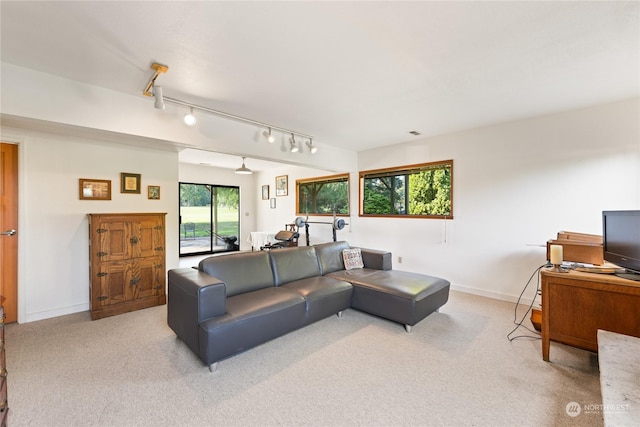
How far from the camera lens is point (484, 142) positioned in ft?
12.7

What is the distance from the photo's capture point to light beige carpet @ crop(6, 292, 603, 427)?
1.64 metres

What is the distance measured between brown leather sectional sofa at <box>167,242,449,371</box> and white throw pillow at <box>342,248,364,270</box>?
10 cm

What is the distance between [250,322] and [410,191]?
11.8 feet

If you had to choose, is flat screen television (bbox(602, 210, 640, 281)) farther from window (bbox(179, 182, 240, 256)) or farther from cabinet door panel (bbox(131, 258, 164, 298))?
window (bbox(179, 182, 240, 256))

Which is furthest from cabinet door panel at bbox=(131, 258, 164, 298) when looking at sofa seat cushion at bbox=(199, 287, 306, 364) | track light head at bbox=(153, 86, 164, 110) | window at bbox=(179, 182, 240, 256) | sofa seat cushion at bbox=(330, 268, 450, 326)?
window at bbox=(179, 182, 240, 256)

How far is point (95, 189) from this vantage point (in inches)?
132

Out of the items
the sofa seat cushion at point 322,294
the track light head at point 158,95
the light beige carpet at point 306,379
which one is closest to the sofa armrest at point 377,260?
the sofa seat cushion at point 322,294

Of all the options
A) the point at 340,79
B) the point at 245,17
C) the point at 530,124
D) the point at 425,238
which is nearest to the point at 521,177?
the point at 530,124

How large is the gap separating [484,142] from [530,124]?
21.5 inches

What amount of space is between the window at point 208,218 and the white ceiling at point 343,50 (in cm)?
471

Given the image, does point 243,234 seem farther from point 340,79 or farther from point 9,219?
point 340,79

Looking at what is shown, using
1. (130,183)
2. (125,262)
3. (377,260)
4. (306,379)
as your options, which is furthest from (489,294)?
(130,183)

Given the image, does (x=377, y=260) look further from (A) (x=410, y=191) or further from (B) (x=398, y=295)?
→ (A) (x=410, y=191)

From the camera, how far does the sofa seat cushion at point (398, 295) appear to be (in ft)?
8.89
